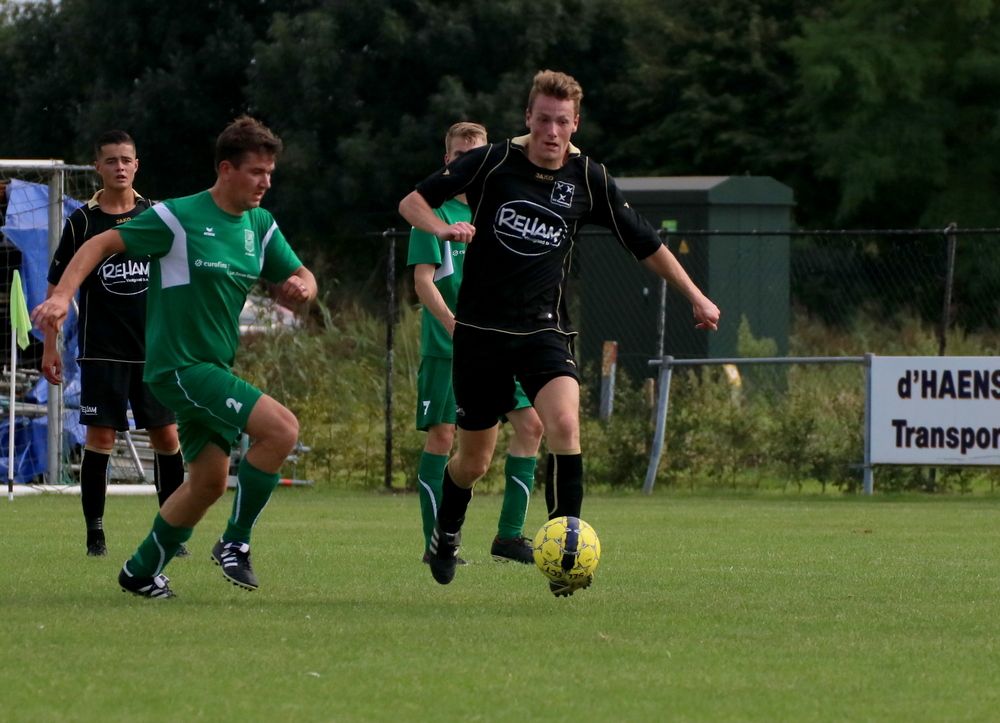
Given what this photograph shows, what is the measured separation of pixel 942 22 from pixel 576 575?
107 feet

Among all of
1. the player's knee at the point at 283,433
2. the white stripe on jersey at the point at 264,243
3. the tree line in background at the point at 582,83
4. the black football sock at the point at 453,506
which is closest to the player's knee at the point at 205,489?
the player's knee at the point at 283,433

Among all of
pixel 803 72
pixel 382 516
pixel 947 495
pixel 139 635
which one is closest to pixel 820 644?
pixel 139 635

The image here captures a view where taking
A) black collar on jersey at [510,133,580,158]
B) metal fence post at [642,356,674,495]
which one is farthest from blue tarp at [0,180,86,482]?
black collar on jersey at [510,133,580,158]

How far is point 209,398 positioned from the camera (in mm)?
7770

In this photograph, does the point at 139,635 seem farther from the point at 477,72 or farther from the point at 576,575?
the point at 477,72

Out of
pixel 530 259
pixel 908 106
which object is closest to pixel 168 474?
pixel 530 259

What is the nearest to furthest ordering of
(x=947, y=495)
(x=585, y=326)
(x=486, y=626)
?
1. (x=486, y=626)
2. (x=947, y=495)
3. (x=585, y=326)

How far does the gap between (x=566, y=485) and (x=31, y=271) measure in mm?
10004

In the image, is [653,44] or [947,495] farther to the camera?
[653,44]

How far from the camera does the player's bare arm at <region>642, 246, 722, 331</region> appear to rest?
821 centimetres

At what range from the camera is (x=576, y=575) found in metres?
7.64

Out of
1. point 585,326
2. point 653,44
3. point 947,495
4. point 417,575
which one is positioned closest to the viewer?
point 417,575

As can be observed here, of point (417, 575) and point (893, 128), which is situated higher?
point (893, 128)

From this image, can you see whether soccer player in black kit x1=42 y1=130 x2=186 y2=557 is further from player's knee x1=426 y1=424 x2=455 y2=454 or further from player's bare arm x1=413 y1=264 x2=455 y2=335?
player's bare arm x1=413 y1=264 x2=455 y2=335
